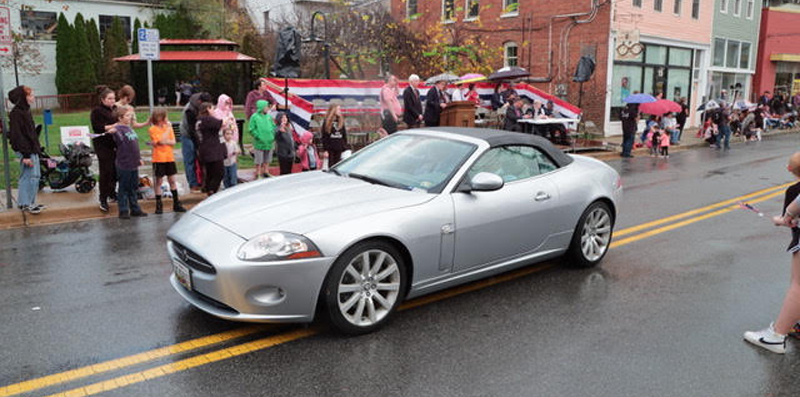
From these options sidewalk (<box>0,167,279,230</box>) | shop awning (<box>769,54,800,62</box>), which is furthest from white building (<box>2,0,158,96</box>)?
shop awning (<box>769,54,800,62</box>)

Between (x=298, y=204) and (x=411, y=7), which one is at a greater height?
(x=411, y=7)

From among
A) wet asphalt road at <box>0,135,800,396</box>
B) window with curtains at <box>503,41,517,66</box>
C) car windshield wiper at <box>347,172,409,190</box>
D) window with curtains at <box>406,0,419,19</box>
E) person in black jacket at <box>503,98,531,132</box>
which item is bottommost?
wet asphalt road at <box>0,135,800,396</box>

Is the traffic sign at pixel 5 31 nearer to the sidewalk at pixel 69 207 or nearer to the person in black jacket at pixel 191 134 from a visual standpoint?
the sidewalk at pixel 69 207

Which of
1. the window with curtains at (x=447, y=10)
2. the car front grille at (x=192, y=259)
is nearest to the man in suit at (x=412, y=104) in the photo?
the car front grille at (x=192, y=259)

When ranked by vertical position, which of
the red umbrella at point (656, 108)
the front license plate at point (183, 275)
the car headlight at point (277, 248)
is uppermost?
the red umbrella at point (656, 108)

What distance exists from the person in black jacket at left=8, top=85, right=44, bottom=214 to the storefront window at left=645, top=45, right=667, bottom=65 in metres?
23.8

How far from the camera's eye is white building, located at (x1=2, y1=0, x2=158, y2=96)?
1275 inches

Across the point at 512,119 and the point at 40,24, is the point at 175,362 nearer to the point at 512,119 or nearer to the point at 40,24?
the point at 512,119

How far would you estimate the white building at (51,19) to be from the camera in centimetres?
3238

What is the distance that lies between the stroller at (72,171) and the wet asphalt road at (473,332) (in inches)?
113

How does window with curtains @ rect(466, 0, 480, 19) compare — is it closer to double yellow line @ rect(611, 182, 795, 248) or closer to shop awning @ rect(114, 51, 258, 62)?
shop awning @ rect(114, 51, 258, 62)

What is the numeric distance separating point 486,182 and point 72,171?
7.82 m

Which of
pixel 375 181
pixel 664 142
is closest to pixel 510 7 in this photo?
pixel 664 142

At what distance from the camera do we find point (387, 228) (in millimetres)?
4637
